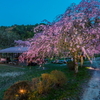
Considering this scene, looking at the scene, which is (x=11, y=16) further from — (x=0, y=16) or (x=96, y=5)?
(x=96, y=5)

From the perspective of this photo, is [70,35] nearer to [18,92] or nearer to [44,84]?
[44,84]

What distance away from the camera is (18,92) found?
3.39 m

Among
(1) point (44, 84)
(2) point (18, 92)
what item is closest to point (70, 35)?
(1) point (44, 84)

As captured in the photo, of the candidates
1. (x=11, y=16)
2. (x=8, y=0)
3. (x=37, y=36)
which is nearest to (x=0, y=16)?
(x=11, y=16)

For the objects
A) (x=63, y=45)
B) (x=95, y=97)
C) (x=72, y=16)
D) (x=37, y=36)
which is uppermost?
(x=72, y=16)

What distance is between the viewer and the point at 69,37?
6.35 m

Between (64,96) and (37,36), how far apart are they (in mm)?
3685

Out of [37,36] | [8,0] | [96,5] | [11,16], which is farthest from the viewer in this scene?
[11,16]

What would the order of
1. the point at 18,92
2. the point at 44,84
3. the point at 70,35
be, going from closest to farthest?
the point at 18,92
the point at 44,84
the point at 70,35

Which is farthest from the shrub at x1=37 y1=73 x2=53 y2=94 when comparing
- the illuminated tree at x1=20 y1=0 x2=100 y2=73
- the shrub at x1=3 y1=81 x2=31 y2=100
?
the illuminated tree at x1=20 y1=0 x2=100 y2=73

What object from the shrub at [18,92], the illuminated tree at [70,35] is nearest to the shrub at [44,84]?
the shrub at [18,92]

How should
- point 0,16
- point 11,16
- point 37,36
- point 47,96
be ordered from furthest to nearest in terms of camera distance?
point 11,16
point 0,16
point 37,36
point 47,96

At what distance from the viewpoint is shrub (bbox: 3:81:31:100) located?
129 inches

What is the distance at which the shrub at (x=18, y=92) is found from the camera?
10.8ft
